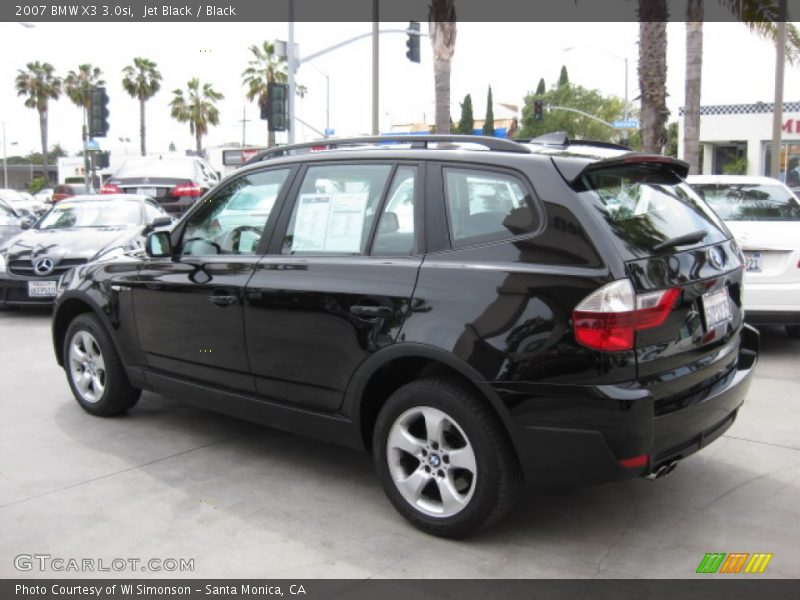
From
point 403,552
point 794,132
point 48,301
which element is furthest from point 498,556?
point 794,132

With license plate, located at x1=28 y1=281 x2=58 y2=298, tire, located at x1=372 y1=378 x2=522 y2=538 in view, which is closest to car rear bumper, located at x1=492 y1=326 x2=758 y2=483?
tire, located at x1=372 y1=378 x2=522 y2=538

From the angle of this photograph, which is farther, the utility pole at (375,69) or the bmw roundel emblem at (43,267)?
the utility pole at (375,69)

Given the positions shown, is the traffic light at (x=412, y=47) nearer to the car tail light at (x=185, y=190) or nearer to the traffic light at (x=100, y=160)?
the car tail light at (x=185, y=190)

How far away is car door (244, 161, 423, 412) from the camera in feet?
12.8

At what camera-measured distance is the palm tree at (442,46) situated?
19062mm

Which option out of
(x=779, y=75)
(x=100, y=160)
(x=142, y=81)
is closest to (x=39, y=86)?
(x=142, y=81)

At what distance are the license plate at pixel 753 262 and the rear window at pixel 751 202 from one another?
0.58 metres

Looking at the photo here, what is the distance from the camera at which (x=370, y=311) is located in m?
3.88

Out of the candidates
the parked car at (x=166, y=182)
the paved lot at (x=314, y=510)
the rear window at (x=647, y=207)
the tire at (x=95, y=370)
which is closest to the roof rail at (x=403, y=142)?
the rear window at (x=647, y=207)

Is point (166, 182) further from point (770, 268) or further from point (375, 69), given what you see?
point (770, 268)

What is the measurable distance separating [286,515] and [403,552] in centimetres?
71

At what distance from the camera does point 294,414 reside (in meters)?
4.31

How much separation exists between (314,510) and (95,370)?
2326 mm

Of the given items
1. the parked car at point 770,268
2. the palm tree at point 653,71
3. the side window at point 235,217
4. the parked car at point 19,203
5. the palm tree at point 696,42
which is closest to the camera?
the side window at point 235,217
